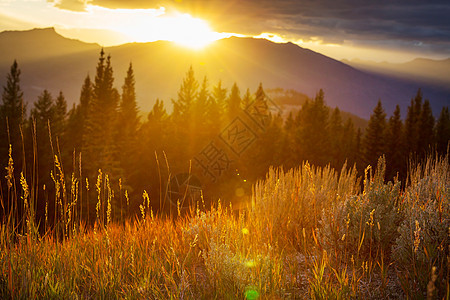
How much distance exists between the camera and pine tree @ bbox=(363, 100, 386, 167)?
6212cm

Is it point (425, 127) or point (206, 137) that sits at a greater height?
point (425, 127)

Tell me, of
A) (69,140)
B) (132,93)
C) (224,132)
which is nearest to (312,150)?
(224,132)

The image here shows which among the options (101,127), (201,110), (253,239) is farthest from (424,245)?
(201,110)

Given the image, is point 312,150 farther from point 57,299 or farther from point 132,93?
point 57,299

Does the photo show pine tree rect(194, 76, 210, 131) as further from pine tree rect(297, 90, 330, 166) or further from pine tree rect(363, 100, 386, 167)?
pine tree rect(363, 100, 386, 167)

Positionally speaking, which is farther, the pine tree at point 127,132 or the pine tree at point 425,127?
the pine tree at point 425,127

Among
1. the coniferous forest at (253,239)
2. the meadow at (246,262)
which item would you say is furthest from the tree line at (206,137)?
the meadow at (246,262)

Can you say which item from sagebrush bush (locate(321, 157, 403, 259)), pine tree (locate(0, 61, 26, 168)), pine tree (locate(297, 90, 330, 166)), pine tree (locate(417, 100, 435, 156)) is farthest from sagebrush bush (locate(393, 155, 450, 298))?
pine tree (locate(417, 100, 435, 156))

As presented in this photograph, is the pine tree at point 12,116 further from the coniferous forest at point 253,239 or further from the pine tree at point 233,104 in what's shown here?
the coniferous forest at point 253,239

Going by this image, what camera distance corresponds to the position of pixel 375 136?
62.7m

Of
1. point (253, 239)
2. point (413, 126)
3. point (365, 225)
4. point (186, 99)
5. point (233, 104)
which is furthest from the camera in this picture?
point (233, 104)

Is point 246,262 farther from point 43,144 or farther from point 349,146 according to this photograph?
point 349,146

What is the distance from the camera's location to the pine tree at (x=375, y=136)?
62.1 metres

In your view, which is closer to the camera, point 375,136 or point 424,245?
point 424,245
